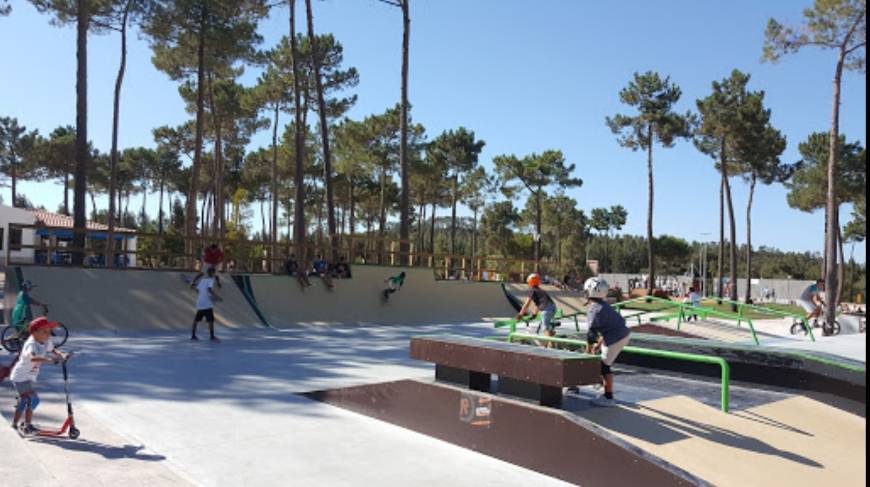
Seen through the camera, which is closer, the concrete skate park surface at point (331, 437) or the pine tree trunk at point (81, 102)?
the concrete skate park surface at point (331, 437)

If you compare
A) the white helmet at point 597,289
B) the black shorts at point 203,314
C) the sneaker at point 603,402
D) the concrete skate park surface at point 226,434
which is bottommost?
the concrete skate park surface at point 226,434

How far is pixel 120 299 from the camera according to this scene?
14703 millimetres

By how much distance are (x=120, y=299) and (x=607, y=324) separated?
483 inches

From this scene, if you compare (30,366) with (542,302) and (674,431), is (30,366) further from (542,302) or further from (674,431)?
(542,302)

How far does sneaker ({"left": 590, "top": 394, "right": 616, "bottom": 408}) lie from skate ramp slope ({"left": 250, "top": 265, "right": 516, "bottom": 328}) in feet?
39.0

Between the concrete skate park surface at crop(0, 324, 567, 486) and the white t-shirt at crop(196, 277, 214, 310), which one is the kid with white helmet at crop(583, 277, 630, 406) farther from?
the white t-shirt at crop(196, 277, 214, 310)

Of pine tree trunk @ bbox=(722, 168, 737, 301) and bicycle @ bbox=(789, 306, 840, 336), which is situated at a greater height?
pine tree trunk @ bbox=(722, 168, 737, 301)

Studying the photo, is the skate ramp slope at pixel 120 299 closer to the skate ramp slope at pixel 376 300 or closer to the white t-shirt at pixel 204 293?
the skate ramp slope at pixel 376 300

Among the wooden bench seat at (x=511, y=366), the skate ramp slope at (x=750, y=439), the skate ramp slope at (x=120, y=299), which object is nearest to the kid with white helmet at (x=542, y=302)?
the wooden bench seat at (x=511, y=366)

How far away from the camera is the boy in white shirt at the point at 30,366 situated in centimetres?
533

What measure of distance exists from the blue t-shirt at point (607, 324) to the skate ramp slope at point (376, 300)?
11902 millimetres

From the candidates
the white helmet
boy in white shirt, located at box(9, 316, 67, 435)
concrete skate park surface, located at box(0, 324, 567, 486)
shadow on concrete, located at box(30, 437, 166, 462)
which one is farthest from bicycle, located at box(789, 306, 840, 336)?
boy in white shirt, located at box(9, 316, 67, 435)

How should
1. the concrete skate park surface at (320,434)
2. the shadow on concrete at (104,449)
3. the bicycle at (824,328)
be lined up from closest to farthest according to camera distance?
the concrete skate park surface at (320,434) → the shadow on concrete at (104,449) → the bicycle at (824,328)

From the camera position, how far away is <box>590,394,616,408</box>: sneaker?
18.2 ft
